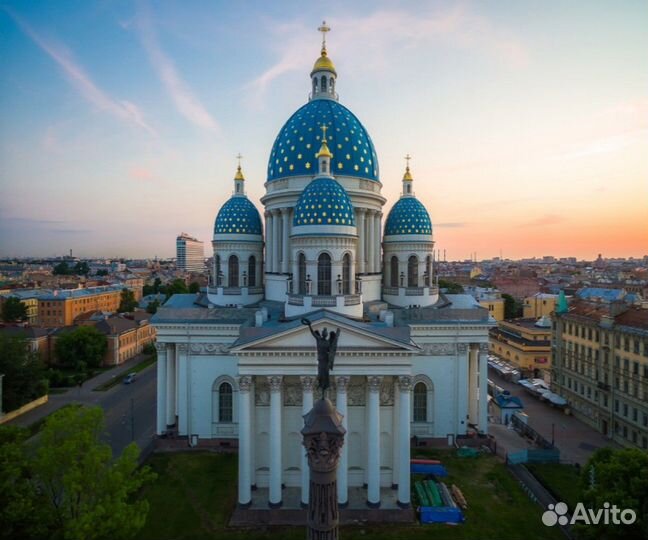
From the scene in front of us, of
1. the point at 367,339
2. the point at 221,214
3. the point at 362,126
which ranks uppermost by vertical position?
the point at 362,126

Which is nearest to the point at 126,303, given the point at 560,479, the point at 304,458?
the point at 304,458

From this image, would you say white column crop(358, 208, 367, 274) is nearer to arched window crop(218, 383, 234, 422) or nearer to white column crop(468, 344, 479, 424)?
white column crop(468, 344, 479, 424)

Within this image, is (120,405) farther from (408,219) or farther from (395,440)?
(408,219)

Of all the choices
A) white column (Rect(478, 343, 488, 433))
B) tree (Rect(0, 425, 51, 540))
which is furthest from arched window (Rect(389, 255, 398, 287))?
tree (Rect(0, 425, 51, 540))

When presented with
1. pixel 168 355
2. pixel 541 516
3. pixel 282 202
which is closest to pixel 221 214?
pixel 282 202

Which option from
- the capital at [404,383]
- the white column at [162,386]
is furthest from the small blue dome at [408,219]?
the white column at [162,386]

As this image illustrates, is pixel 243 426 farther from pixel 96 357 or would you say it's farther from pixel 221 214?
pixel 96 357

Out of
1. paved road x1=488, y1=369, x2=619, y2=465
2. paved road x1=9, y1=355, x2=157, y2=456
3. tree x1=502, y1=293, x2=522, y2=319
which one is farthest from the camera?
tree x1=502, y1=293, x2=522, y2=319
